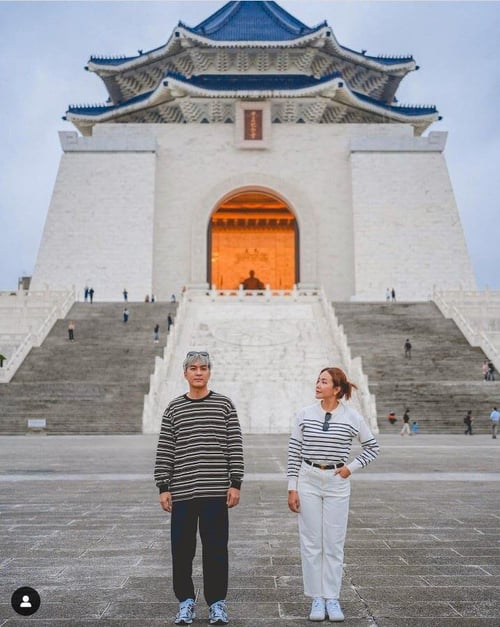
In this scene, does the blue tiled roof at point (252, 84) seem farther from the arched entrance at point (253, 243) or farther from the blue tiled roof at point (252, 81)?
the arched entrance at point (253, 243)

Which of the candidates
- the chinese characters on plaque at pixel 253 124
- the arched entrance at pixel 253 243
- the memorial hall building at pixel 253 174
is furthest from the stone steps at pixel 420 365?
the arched entrance at pixel 253 243

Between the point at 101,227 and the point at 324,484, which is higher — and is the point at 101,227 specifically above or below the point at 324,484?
above

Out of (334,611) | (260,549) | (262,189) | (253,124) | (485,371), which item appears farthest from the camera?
(262,189)

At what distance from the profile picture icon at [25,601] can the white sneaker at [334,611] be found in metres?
1.32

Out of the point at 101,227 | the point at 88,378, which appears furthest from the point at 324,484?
the point at 101,227

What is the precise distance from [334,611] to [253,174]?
103 ft

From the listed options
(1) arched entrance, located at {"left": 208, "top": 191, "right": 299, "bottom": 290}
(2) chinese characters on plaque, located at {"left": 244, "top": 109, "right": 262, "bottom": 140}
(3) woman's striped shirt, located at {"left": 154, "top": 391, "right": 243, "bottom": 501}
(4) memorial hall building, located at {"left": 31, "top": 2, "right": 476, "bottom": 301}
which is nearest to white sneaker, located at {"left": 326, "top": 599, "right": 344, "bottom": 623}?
(3) woman's striped shirt, located at {"left": 154, "top": 391, "right": 243, "bottom": 501}

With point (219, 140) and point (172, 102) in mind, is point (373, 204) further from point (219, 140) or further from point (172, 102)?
point (172, 102)

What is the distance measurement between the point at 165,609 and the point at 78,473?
5590 mm

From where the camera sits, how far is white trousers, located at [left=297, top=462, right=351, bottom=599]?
3.33 meters

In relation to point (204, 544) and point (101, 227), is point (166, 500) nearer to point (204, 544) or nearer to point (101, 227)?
point (204, 544)

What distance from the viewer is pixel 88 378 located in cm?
1825

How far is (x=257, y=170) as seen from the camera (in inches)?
1324

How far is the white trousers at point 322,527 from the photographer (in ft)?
10.9
